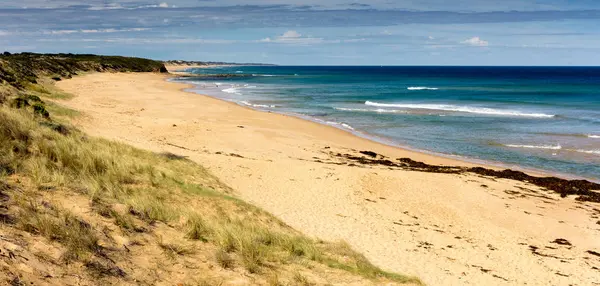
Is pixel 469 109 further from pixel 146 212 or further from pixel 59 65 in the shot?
pixel 59 65

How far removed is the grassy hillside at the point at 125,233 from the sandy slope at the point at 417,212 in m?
1.97

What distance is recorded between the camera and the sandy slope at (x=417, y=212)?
32.7 ft

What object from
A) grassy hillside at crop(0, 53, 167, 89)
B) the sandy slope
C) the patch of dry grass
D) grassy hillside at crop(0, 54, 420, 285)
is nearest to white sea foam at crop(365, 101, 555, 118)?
the sandy slope

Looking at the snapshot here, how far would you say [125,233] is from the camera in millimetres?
6809

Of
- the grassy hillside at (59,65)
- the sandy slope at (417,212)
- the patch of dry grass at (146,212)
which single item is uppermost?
the grassy hillside at (59,65)

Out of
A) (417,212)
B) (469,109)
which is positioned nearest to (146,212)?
(417,212)

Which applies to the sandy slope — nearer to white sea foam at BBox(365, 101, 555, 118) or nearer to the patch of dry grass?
the patch of dry grass

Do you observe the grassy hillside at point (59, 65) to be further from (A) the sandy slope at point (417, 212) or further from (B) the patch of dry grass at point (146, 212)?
(B) the patch of dry grass at point (146, 212)

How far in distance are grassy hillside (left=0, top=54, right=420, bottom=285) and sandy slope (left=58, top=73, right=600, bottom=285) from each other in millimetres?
1966

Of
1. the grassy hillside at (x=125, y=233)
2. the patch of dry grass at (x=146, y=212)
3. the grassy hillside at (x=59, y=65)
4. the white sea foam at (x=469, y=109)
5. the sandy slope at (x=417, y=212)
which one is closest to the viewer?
the grassy hillside at (x=125, y=233)

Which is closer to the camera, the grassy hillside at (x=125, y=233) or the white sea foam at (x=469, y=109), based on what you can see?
the grassy hillside at (x=125, y=233)

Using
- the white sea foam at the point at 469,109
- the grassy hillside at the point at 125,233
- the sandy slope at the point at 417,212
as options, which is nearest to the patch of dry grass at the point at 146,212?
the grassy hillside at the point at 125,233

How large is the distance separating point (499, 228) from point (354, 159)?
28.6 feet

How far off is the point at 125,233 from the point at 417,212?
876cm
